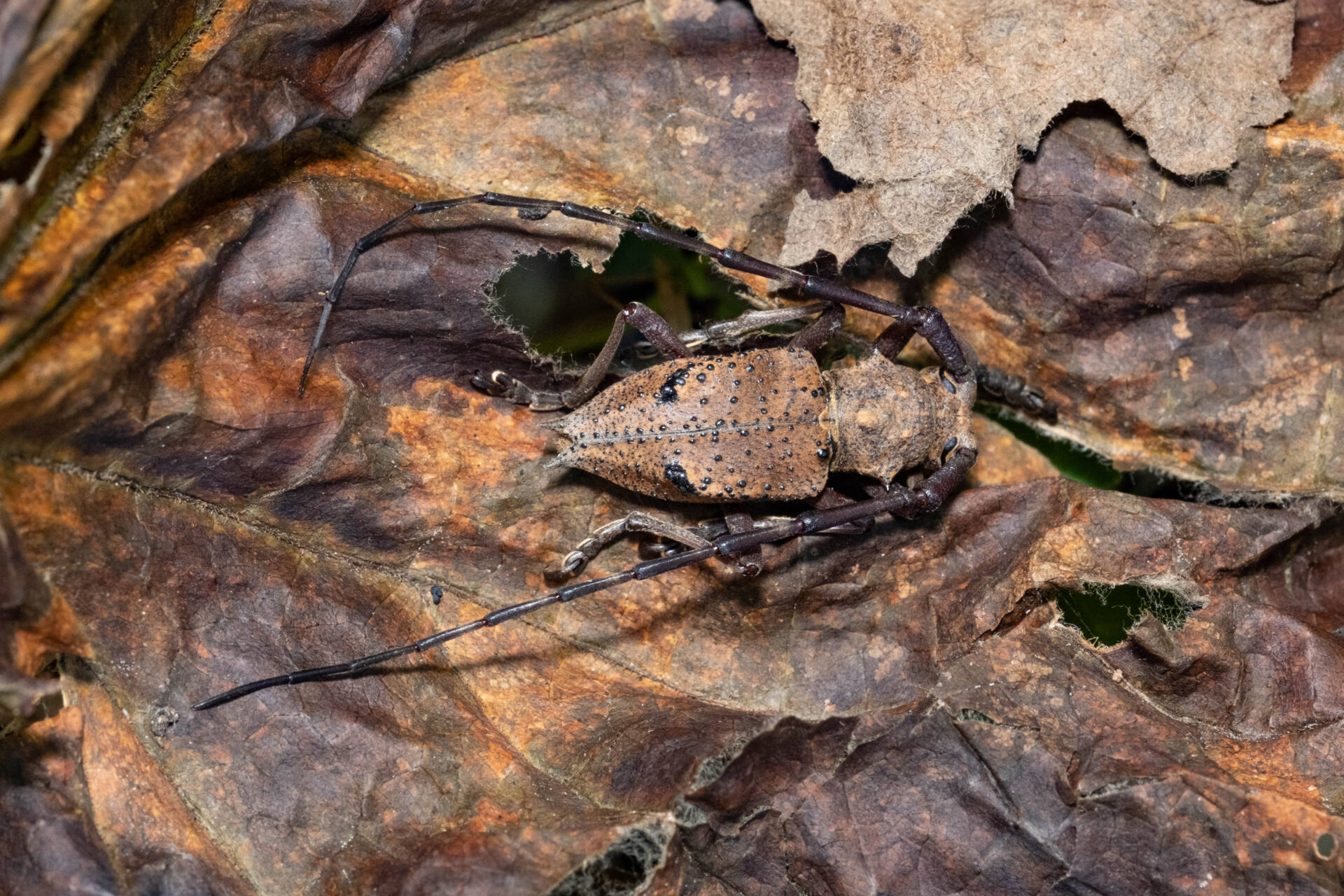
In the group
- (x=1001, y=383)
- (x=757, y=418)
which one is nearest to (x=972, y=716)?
(x=757, y=418)

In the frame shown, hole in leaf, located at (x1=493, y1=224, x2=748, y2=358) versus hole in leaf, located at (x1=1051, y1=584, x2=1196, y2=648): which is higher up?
hole in leaf, located at (x1=493, y1=224, x2=748, y2=358)

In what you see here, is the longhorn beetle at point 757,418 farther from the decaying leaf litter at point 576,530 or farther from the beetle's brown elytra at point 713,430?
the decaying leaf litter at point 576,530

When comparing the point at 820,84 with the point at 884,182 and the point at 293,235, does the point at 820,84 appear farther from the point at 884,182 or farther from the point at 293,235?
the point at 293,235

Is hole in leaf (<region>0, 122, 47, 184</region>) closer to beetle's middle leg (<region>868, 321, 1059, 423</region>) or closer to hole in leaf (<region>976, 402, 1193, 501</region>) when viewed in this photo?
beetle's middle leg (<region>868, 321, 1059, 423</region>)

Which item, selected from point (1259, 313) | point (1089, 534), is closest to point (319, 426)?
point (1089, 534)

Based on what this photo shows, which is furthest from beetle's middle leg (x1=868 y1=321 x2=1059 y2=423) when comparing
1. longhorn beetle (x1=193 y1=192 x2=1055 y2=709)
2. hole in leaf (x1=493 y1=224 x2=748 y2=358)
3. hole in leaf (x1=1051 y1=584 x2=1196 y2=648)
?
hole in leaf (x1=1051 y1=584 x2=1196 y2=648)

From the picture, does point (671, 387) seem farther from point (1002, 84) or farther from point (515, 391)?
point (1002, 84)
